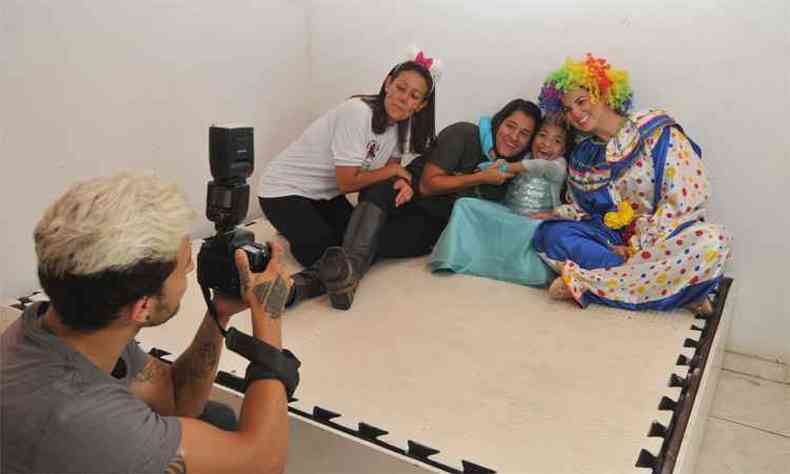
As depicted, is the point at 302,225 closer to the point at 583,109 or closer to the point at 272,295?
the point at 583,109

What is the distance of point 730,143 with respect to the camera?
2.25 m

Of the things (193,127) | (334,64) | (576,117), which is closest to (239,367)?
(193,127)

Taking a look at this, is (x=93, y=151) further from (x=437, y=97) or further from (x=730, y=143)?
(x=730, y=143)

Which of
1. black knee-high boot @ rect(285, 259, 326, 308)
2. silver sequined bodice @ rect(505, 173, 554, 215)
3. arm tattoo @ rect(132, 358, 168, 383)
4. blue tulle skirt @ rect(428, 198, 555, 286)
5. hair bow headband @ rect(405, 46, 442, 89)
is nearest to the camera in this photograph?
arm tattoo @ rect(132, 358, 168, 383)

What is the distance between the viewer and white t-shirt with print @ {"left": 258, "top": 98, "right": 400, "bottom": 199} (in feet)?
7.40

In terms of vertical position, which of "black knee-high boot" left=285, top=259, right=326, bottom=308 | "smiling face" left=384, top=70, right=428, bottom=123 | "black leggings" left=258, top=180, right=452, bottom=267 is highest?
"smiling face" left=384, top=70, right=428, bottom=123

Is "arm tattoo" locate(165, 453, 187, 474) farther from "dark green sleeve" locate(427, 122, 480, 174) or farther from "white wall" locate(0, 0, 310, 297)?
"dark green sleeve" locate(427, 122, 480, 174)

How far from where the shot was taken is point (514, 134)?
242 centimetres

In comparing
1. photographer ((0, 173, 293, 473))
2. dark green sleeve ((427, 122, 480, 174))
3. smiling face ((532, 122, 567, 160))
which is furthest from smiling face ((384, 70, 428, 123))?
photographer ((0, 173, 293, 473))

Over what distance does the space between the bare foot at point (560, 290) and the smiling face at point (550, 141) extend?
1.68 ft

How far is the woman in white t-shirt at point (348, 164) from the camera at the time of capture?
2.20 meters

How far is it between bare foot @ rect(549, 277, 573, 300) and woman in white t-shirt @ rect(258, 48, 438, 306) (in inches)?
23.5

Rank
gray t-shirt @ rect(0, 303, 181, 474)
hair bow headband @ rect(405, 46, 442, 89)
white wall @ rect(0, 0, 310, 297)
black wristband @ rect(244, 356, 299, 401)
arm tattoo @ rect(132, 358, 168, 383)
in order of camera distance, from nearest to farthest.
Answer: gray t-shirt @ rect(0, 303, 181, 474)
black wristband @ rect(244, 356, 299, 401)
arm tattoo @ rect(132, 358, 168, 383)
white wall @ rect(0, 0, 310, 297)
hair bow headband @ rect(405, 46, 442, 89)

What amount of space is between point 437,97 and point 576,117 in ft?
2.47
